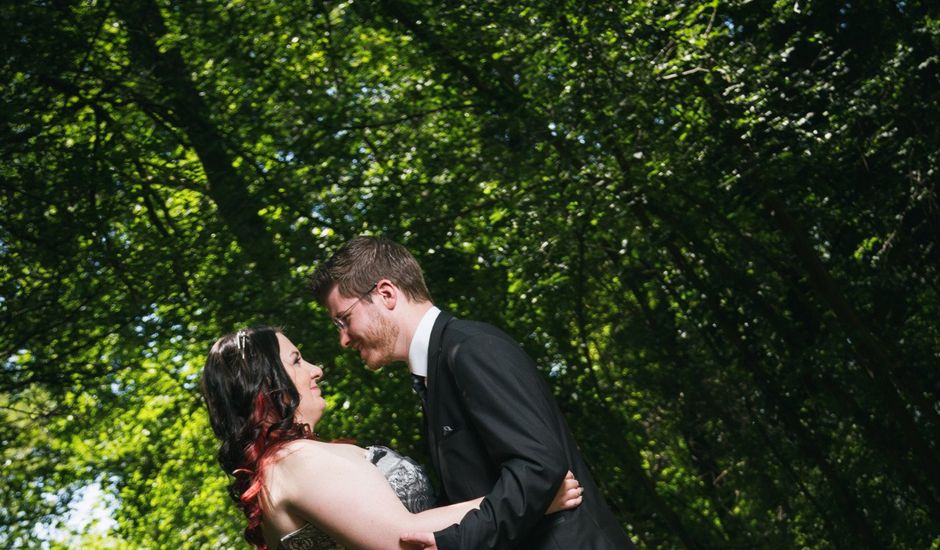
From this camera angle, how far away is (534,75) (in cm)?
802

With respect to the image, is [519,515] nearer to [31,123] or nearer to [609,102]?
[609,102]

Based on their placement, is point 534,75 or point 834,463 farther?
point 834,463

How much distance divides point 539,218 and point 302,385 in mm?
5056

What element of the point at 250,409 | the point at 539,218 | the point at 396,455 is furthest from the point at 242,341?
the point at 539,218

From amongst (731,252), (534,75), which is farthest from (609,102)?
(731,252)

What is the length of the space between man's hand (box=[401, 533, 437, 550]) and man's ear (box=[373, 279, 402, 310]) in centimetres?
63

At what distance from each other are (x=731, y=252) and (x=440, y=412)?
5935 mm

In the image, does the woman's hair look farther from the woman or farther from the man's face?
the man's face

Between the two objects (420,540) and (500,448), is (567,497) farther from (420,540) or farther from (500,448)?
(420,540)

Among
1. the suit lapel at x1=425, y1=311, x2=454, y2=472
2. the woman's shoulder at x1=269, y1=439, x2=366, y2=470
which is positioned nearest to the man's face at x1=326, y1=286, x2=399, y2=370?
the suit lapel at x1=425, y1=311, x2=454, y2=472

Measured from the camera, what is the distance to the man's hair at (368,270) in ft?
9.75

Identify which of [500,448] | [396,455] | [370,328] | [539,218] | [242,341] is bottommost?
[500,448]

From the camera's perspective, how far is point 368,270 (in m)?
2.97

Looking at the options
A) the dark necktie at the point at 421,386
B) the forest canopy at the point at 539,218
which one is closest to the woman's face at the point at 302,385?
the dark necktie at the point at 421,386
